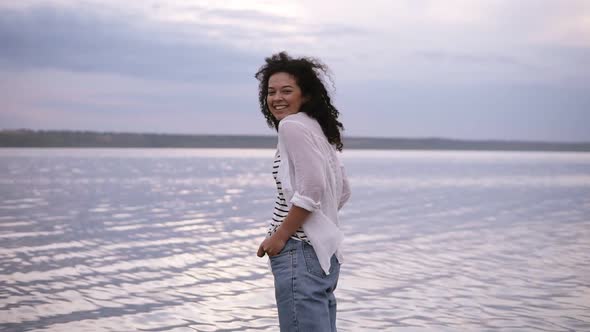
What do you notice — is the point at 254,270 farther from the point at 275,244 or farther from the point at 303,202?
the point at 303,202

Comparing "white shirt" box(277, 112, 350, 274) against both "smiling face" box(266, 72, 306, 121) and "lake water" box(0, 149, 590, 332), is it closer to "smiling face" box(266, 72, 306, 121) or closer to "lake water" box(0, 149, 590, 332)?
"smiling face" box(266, 72, 306, 121)

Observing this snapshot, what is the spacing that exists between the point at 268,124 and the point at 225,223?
10.8m

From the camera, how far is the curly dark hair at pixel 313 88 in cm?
303

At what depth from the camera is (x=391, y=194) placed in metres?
24.0

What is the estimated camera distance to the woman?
2797mm

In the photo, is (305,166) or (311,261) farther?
(311,261)

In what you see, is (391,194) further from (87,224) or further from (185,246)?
(185,246)

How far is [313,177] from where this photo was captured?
2779 mm

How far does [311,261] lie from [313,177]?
0.38 m

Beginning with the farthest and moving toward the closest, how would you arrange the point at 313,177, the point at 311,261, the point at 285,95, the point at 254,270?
the point at 254,270 → the point at 285,95 → the point at 311,261 → the point at 313,177

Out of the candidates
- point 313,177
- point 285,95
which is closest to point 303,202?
point 313,177

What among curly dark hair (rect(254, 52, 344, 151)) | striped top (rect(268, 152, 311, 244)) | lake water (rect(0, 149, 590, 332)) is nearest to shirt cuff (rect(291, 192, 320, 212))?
striped top (rect(268, 152, 311, 244))

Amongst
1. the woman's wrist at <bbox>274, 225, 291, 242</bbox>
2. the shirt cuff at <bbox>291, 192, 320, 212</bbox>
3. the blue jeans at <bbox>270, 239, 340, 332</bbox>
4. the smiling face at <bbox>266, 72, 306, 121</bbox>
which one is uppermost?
the smiling face at <bbox>266, 72, 306, 121</bbox>

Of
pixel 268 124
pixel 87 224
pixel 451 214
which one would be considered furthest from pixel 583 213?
pixel 268 124
